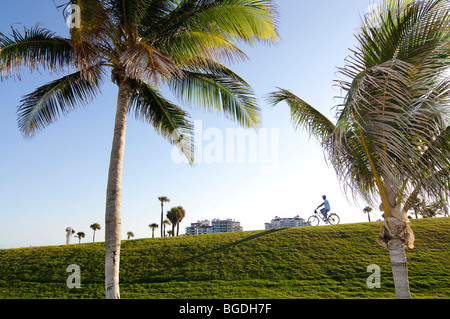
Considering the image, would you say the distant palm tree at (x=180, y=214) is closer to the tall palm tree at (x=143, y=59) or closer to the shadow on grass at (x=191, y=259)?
the shadow on grass at (x=191, y=259)

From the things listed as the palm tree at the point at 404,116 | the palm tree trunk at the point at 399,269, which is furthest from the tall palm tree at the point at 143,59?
the palm tree trunk at the point at 399,269

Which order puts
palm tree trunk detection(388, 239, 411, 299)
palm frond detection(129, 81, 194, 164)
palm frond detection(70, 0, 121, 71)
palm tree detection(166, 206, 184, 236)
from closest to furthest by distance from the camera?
palm tree trunk detection(388, 239, 411, 299), palm frond detection(70, 0, 121, 71), palm frond detection(129, 81, 194, 164), palm tree detection(166, 206, 184, 236)

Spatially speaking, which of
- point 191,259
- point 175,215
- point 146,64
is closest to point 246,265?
point 191,259

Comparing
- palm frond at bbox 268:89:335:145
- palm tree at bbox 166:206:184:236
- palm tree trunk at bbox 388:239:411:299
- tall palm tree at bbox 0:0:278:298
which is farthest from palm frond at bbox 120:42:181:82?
palm tree at bbox 166:206:184:236

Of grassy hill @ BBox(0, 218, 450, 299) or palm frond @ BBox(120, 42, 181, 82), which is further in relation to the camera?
grassy hill @ BBox(0, 218, 450, 299)

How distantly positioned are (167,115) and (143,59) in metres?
4.18

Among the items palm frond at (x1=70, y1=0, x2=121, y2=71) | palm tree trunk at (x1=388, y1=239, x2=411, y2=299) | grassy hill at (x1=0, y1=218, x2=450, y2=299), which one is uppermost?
palm frond at (x1=70, y1=0, x2=121, y2=71)

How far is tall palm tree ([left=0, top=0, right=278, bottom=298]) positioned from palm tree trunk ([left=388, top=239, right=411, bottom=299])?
572 cm

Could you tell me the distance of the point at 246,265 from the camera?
15008 millimetres

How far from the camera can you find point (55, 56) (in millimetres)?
8781

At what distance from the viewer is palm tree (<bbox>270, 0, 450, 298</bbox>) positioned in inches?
232

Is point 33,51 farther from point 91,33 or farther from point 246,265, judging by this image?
point 246,265

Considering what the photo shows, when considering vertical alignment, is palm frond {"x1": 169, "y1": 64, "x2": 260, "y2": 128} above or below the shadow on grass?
above

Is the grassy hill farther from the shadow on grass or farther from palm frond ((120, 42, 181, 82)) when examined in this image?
palm frond ((120, 42, 181, 82))
